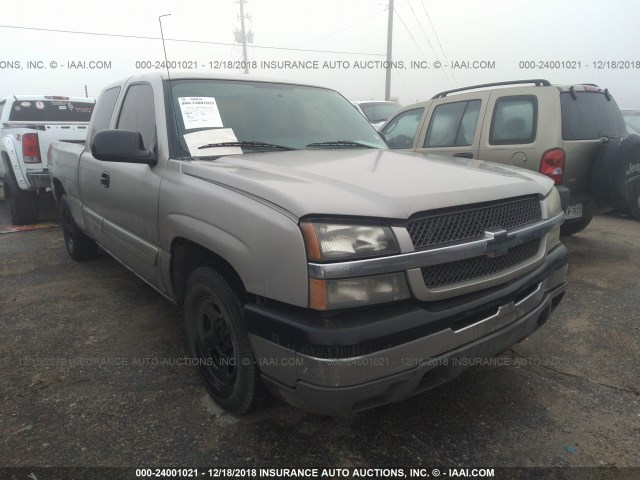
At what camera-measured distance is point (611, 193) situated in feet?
14.5

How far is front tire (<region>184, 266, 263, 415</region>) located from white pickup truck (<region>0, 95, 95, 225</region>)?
16.5 ft

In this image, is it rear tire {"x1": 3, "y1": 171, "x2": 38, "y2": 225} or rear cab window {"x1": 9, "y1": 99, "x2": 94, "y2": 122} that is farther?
Answer: rear cab window {"x1": 9, "y1": 99, "x2": 94, "y2": 122}

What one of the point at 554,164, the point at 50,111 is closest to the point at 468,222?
the point at 554,164

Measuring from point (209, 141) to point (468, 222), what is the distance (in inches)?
59.9

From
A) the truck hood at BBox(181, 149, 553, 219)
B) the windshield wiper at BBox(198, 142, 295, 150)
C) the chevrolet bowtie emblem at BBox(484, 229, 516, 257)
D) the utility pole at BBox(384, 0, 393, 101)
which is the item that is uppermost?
the utility pole at BBox(384, 0, 393, 101)

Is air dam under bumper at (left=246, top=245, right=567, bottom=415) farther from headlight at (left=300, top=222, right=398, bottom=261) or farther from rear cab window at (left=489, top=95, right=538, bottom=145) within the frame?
rear cab window at (left=489, top=95, right=538, bottom=145)

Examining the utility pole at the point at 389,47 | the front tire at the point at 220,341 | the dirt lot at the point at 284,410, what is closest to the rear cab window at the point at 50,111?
the dirt lot at the point at 284,410

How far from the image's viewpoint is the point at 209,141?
105 inches

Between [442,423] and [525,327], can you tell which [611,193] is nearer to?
[525,327]

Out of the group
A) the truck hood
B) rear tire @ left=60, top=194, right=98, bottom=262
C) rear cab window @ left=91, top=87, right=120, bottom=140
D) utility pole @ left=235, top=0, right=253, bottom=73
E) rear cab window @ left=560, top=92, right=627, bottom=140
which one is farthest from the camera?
utility pole @ left=235, top=0, right=253, bottom=73

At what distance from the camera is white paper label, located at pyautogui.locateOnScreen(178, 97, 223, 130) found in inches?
106

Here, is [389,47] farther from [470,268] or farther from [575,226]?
[470,268]

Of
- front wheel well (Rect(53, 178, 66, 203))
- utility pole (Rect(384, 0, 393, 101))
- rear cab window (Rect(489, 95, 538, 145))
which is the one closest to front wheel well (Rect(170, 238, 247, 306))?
front wheel well (Rect(53, 178, 66, 203))

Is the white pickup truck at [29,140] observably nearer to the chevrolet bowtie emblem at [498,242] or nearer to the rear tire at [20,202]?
the rear tire at [20,202]
